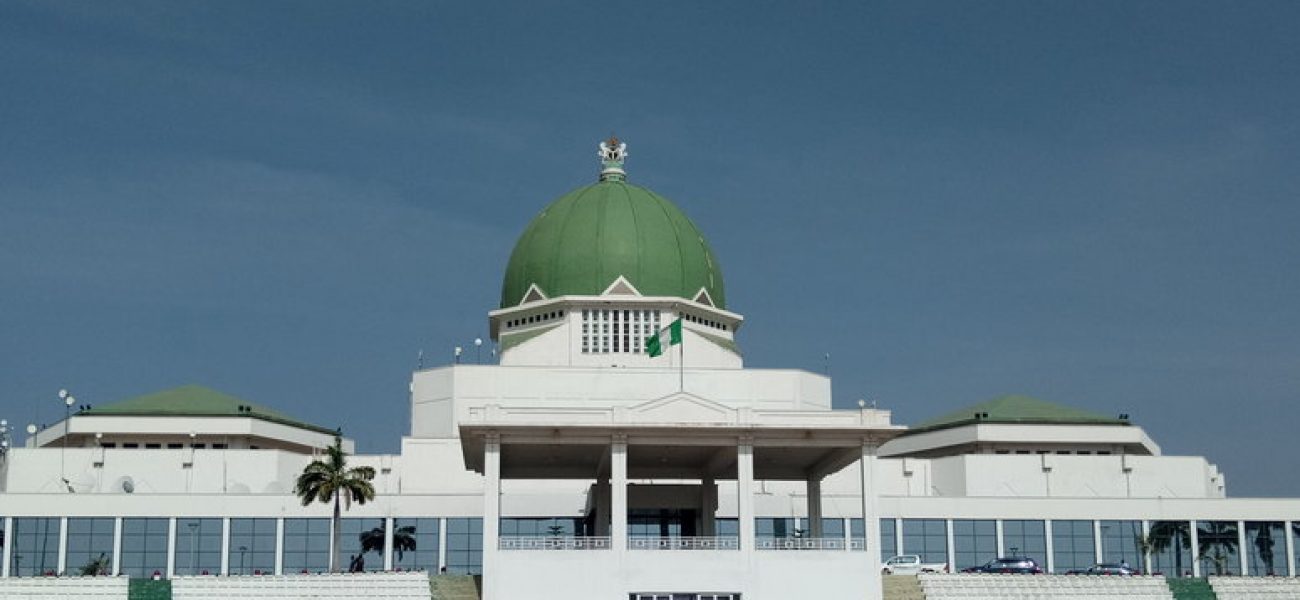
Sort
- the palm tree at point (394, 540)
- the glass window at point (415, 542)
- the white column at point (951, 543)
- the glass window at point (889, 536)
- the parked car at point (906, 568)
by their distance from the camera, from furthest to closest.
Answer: the white column at point (951, 543) < the glass window at point (889, 536) < the glass window at point (415, 542) < the palm tree at point (394, 540) < the parked car at point (906, 568)

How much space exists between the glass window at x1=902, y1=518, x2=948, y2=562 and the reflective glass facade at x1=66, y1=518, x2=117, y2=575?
38959 millimetres

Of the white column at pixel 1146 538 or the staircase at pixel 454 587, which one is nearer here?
the staircase at pixel 454 587

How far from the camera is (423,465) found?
90188 millimetres

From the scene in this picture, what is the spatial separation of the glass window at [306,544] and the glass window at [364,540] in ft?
2.51

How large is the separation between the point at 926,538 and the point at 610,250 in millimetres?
22217

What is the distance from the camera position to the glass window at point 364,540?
85.8m

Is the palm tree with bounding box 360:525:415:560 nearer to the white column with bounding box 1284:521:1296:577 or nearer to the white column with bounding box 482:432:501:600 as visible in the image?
the white column with bounding box 482:432:501:600

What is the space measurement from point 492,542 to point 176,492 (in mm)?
32816

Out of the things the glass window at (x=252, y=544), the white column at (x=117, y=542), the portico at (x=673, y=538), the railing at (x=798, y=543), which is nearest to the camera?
the portico at (x=673, y=538)

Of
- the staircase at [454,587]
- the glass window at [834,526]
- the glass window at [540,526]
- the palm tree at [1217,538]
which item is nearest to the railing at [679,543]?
the staircase at [454,587]

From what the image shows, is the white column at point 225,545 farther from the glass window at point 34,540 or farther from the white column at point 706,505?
the white column at point 706,505

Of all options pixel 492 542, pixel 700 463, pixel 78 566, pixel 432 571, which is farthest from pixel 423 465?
pixel 492 542

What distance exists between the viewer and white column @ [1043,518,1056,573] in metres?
89.9

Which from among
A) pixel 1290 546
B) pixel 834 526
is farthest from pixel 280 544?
pixel 1290 546
